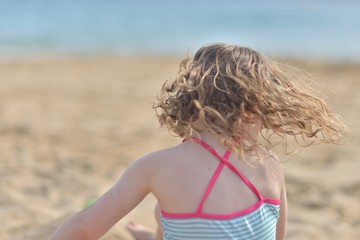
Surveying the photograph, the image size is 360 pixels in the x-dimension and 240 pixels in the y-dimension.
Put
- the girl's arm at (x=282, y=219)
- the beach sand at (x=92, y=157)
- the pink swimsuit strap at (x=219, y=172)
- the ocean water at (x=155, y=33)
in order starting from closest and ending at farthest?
the pink swimsuit strap at (x=219, y=172)
the girl's arm at (x=282, y=219)
the beach sand at (x=92, y=157)
the ocean water at (x=155, y=33)

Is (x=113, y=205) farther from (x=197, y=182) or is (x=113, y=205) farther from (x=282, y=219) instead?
(x=282, y=219)

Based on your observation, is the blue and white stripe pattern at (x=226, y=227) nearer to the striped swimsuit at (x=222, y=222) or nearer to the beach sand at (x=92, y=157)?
the striped swimsuit at (x=222, y=222)

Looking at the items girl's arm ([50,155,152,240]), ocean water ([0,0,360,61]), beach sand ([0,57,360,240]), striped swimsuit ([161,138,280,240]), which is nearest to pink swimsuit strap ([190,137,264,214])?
striped swimsuit ([161,138,280,240])

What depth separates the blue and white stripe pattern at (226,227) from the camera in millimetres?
1886

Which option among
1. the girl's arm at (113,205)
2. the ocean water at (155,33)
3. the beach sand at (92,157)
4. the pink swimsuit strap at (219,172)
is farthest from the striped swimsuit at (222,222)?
the ocean water at (155,33)

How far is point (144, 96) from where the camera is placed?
786cm

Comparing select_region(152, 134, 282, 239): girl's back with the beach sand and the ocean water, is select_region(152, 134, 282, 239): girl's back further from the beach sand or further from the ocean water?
the ocean water

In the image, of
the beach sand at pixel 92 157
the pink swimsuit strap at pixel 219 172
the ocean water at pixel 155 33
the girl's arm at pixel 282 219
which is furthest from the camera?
the ocean water at pixel 155 33

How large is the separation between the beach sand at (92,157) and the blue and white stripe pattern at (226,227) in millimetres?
801

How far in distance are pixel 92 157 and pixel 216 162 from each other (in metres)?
2.95

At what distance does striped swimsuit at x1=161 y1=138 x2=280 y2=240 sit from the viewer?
188 centimetres

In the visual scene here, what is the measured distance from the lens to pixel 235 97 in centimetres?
194

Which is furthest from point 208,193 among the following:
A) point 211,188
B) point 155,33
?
point 155,33

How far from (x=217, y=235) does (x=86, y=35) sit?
15.1 meters
